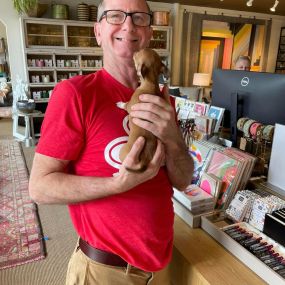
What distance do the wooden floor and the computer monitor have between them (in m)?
1.61

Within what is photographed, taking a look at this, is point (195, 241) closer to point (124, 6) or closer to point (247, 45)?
point (124, 6)

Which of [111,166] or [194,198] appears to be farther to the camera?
[194,198]

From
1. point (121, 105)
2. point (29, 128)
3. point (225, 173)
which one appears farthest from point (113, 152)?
point (29, 128)

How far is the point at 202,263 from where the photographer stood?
3.03 feet

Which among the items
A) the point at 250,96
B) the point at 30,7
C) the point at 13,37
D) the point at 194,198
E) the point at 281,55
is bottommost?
the point at 194,198

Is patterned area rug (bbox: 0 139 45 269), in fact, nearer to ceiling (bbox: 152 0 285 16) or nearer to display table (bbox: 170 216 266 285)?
display table (bbox: 170 216 266 285)

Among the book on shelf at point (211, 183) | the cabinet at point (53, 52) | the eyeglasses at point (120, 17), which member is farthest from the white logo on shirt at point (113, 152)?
the cabinet at point (53, 52)

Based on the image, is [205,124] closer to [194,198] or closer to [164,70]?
[194,198]

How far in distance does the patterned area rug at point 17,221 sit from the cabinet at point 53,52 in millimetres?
1946

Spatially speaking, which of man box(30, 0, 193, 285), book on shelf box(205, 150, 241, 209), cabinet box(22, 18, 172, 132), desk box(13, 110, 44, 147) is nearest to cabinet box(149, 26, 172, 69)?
cabinet box(22, 18, 172, 132)

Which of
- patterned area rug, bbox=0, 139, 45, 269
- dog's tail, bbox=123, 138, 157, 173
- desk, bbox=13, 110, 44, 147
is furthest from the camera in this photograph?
desk, bbox=13, 110, 44, 147

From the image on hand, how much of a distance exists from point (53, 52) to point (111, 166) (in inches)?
196

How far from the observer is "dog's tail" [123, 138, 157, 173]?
701 millimetres

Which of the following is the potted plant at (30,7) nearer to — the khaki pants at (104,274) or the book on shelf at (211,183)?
the book on shelf at (211,183)
